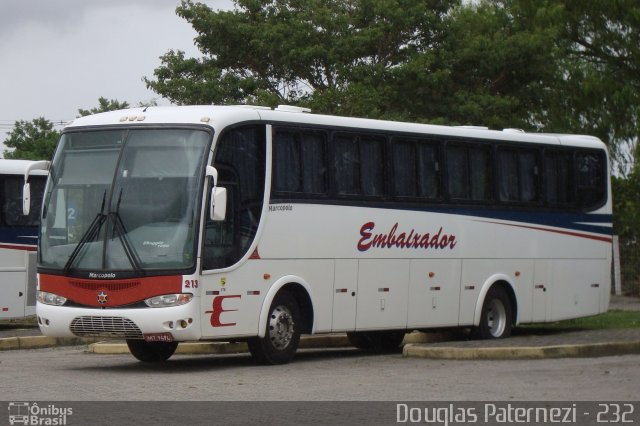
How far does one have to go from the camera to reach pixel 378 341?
22.7m

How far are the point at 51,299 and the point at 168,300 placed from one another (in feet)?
5.55

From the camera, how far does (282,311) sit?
61.6 feet

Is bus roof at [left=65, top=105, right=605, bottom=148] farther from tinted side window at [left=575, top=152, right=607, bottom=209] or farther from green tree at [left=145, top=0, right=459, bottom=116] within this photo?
green tree at [left=145, top=0, right=459, bottom=116]

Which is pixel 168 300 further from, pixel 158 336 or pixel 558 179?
pixel 558 179

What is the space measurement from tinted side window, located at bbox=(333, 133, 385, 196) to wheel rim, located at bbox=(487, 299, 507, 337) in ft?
11.8

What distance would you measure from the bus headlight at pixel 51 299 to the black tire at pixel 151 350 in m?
1.59

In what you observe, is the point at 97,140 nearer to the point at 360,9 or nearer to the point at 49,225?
the point at 49,225

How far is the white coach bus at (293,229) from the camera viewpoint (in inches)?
681

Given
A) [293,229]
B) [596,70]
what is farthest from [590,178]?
[596,70]

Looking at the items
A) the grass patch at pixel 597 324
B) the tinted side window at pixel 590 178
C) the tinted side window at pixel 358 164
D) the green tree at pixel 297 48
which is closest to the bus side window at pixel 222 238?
the tinted side window at pixel 358 164
